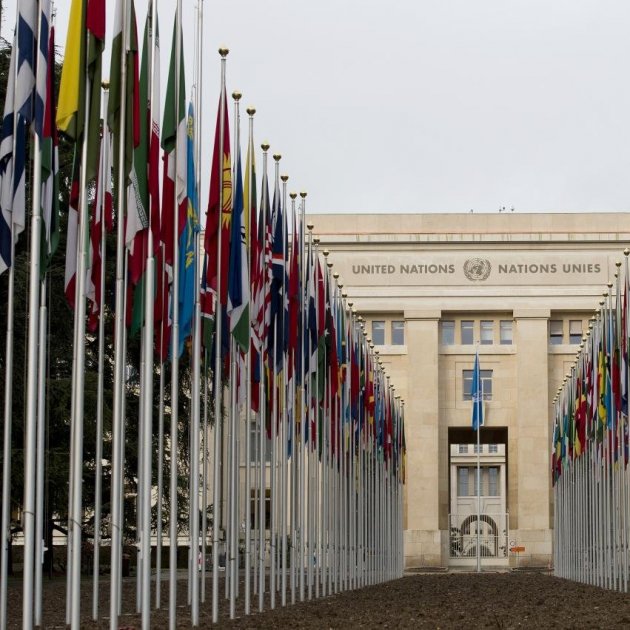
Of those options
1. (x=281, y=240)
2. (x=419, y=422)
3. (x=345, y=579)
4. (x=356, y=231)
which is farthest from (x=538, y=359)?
(x=281, y=240)

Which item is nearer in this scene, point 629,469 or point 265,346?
point 265,346

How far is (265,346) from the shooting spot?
33219mm

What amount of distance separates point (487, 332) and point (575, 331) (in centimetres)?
563

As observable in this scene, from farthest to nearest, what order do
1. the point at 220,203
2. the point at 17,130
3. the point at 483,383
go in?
the point at 483,383
the point at 220,203
the point at 17,130

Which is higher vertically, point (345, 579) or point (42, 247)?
point (42, 247)

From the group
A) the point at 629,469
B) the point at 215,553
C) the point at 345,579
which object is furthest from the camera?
the point at 345,579

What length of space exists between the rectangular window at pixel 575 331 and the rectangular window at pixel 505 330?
3.89 meters

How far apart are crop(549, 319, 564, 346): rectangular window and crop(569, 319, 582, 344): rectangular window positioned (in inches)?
23.8

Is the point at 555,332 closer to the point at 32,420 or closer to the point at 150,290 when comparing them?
the point at 150,290


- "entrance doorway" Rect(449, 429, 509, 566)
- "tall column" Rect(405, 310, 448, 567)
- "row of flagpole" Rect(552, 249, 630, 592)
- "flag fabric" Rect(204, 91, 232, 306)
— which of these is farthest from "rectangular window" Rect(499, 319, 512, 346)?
"flag fabric" Rect(204, 91, 232, 306)

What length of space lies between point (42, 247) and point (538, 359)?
7458 cm

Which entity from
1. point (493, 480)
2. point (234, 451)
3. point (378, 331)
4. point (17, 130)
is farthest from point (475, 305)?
point (17, 130)

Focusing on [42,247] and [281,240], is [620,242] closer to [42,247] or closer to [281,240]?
[281,240]

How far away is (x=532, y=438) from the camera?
90.8 metres
